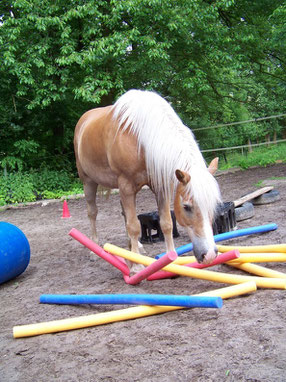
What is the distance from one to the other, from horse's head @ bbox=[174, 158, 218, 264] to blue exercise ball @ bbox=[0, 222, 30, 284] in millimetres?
2052

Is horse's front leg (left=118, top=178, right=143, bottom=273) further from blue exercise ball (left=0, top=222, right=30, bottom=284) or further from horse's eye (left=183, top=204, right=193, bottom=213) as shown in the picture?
blue exercise ball (left=0, top=222, right=30, bottom=284)

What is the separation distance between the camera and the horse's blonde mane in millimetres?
2891

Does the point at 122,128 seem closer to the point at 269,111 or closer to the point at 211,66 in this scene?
the point at 211,66

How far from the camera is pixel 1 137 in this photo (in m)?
12.1

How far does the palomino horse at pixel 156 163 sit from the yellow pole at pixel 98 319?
0.31 metres

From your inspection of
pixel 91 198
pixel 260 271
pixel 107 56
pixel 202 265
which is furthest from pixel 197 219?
pixel 107 56

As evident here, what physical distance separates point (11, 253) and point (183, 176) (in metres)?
2.21

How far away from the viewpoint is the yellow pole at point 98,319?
267 cm

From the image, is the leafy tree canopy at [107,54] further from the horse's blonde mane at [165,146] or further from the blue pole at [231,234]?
the blue pole at [231,234]

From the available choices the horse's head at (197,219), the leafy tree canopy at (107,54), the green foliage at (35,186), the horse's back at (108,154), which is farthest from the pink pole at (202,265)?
the green foliage at (35,186)

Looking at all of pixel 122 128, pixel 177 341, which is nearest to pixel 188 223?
pixel 177 341

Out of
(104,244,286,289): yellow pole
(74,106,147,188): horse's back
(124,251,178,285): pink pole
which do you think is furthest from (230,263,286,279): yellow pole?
(74,106,147,188): horse's back

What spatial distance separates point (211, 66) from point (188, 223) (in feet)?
35.1

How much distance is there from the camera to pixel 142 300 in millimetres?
2707
